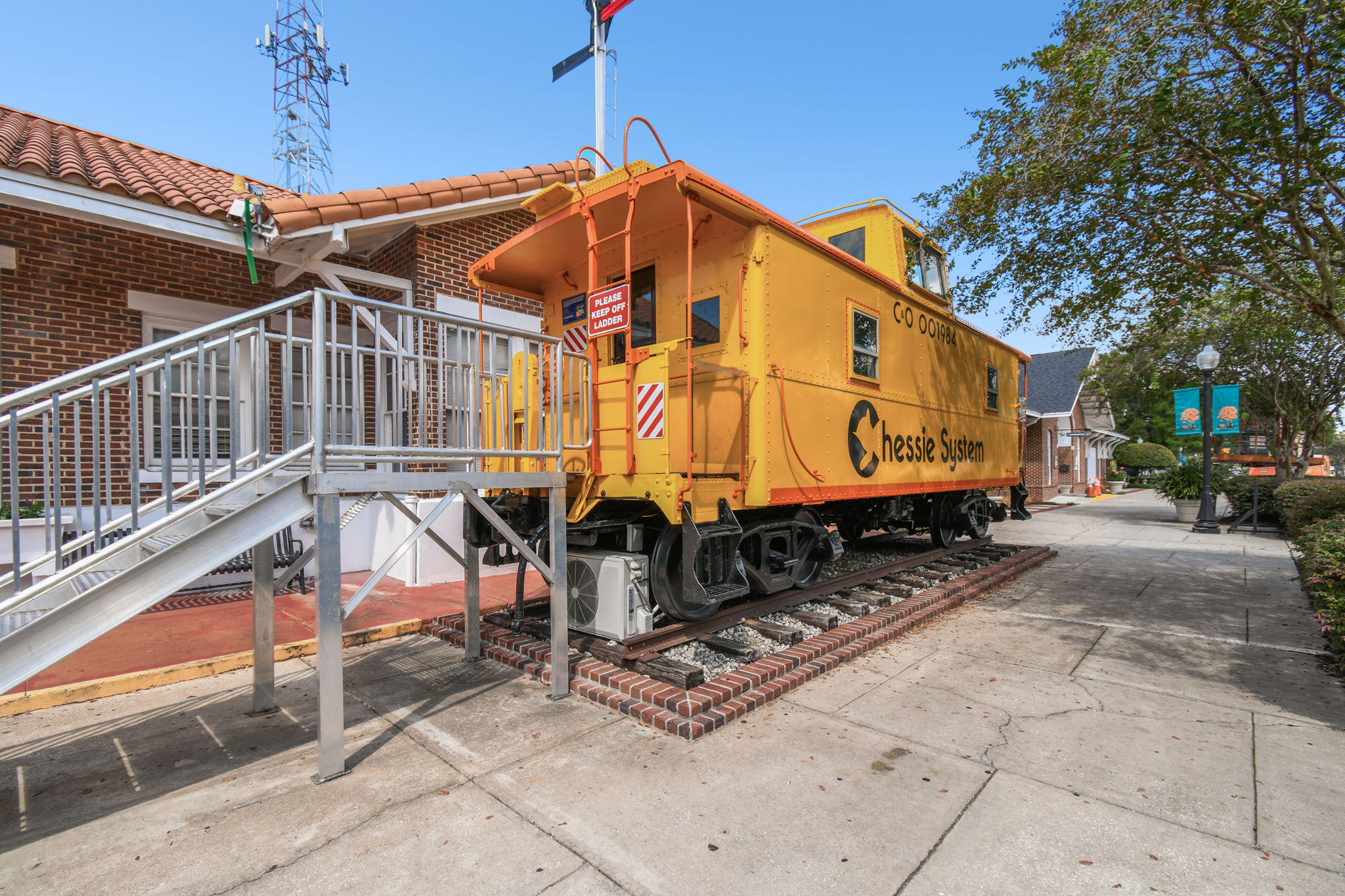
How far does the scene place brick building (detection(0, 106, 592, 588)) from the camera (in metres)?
5.53

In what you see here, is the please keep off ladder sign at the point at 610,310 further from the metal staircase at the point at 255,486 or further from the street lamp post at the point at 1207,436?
the street lamp post at the point at 1207,436

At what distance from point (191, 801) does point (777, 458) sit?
384cm

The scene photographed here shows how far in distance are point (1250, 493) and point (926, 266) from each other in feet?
43.3

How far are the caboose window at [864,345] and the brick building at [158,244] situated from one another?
15.8 feet

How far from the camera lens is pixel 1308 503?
9.92 m

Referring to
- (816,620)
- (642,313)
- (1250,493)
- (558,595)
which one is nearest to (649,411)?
(558,595)

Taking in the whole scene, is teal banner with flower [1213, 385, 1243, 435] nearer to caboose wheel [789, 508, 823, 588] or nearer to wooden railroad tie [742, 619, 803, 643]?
caboose wheel [789, 508, 823, 588]

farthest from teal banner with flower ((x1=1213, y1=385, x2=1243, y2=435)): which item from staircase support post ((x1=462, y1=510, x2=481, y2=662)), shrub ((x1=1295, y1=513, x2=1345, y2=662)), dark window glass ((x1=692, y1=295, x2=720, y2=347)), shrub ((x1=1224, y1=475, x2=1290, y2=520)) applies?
staircase support post ((x1=462, y1=510, x2=481, y2=662))

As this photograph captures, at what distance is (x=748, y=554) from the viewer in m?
5.30

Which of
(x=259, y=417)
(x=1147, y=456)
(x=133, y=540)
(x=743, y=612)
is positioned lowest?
(x=743, y=612)

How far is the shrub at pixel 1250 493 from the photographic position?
14.2m

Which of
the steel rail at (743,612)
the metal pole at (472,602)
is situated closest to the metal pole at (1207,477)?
the steel rail at (743,612)

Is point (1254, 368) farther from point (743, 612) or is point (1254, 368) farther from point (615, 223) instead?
point (615, 223)

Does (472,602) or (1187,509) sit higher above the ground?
(472,602)
